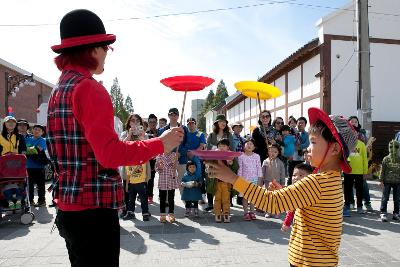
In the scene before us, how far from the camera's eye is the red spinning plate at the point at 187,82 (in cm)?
295

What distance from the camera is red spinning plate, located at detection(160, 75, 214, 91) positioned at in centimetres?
295

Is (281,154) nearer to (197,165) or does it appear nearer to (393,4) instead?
(197,165)

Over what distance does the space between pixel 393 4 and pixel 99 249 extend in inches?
775

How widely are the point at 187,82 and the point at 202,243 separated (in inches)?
116

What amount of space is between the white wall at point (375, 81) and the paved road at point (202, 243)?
10056 mm

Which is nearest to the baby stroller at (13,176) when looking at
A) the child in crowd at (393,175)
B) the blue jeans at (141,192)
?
the blue jeans at (141,192)

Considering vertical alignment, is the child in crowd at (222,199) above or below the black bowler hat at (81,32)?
below

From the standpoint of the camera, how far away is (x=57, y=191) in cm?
182

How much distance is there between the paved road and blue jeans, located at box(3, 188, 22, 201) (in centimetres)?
45

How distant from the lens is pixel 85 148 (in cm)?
173

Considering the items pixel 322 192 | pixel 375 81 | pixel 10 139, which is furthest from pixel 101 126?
pixel 375 81

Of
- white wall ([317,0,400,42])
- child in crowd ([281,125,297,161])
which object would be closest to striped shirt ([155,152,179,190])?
child in crowd ([281,125,297,161])

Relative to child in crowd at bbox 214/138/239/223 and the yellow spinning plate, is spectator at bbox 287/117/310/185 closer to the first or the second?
child in crowd at bbox 214/138/239/223

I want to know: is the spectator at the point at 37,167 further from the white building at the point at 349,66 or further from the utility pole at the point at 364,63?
the white building at the point at 349,66
